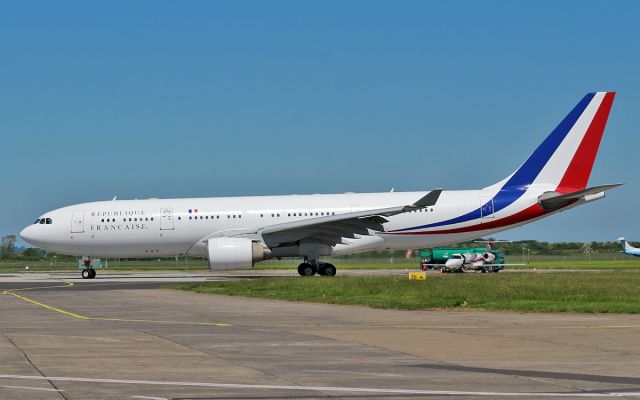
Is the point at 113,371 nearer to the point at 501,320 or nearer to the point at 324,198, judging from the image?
the point at 501,320

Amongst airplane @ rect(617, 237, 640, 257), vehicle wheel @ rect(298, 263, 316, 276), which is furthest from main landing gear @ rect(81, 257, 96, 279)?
airplane @ rect(617, 237, 640, 257)

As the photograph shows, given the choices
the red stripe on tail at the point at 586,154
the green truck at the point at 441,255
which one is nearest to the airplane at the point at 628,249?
the green truck at the point at 441,255

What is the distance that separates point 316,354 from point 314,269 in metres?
26.8

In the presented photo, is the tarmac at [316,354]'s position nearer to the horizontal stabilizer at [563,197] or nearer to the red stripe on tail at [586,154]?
the horizontal stabilizer at [563,197]

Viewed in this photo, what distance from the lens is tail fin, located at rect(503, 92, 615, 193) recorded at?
3981 centimetres

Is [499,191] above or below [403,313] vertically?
above

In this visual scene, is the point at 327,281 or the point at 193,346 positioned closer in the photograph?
the point at 193,346

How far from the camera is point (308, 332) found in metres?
14.9

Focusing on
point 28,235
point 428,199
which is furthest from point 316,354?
point 28,235

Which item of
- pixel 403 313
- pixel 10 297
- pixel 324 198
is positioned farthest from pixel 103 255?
pixel 403 313

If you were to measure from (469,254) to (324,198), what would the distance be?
14.7m

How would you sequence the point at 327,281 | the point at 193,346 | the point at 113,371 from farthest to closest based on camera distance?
the point at 327,281, the point at 193,346, the point at 113,371

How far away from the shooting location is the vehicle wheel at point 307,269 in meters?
38.3

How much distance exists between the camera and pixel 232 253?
36.2 metres
